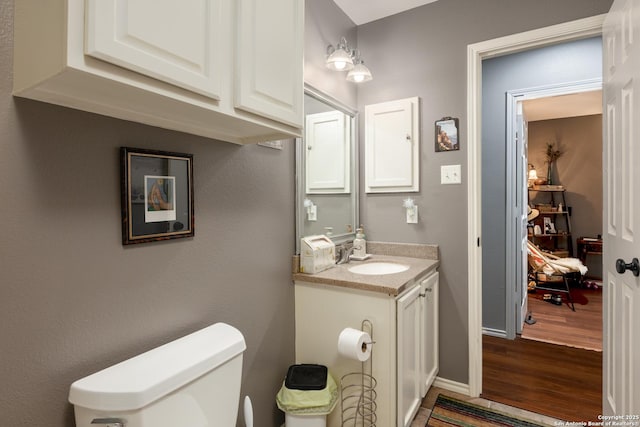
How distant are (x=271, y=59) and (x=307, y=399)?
1.39 metres

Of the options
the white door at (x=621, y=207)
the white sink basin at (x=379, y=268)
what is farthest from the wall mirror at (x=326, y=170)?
the white door at (x=621, y=207)

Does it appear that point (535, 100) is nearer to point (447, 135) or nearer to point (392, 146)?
point (447, 135)

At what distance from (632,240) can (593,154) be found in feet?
16.0

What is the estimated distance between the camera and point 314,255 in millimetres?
1754

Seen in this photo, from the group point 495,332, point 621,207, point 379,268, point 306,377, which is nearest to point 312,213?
point 379,268

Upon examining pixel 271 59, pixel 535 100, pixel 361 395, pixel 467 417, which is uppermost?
pixel 535 100

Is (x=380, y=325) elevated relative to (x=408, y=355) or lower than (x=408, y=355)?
elevated

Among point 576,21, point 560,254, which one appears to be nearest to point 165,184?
point 576,21

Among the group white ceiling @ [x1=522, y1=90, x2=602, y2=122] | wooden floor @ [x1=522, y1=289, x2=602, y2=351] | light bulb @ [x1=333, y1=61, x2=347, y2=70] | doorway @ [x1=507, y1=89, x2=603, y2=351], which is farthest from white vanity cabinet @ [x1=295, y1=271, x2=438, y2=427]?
white ceiling @ [x1=522, y1=90, x2=602, y2=122]

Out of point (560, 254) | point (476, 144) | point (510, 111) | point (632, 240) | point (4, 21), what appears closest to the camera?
point (4, 21)

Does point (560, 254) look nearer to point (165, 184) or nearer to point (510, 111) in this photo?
point (510, 111)

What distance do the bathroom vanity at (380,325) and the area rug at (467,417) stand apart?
0.48ft

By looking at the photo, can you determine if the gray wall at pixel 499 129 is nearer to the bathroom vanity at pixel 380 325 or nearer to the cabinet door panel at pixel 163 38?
the bathroom vanity at pixel 380 325

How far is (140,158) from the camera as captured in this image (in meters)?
1.07
